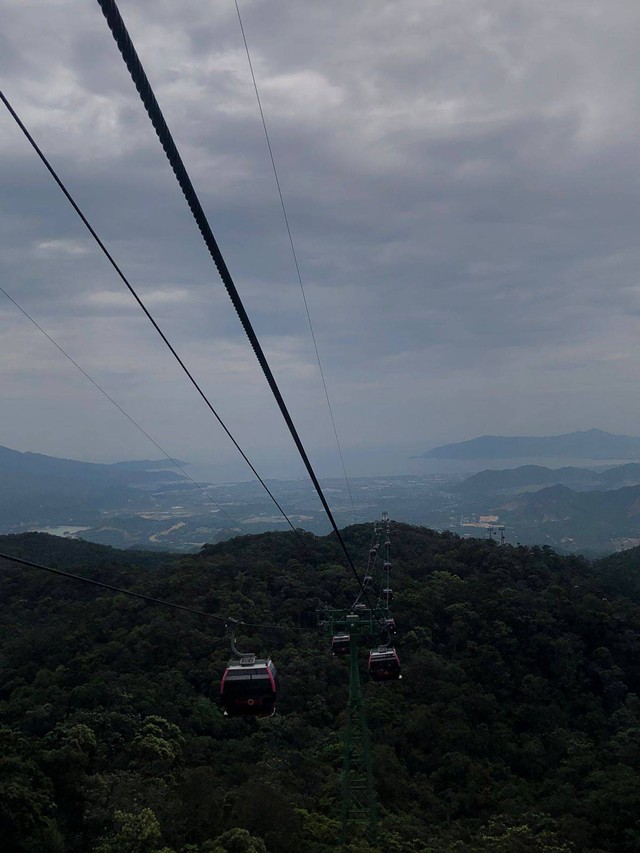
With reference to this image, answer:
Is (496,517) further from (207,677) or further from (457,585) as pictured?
(207,677)

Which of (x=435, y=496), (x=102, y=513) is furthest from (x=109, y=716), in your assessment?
(x=435, y=496)

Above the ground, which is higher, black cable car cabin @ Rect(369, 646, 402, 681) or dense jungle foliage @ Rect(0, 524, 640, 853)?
black cable car cabin @ Rect(369, 646, 402, 681)

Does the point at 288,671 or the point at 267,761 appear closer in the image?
the point at 267,761

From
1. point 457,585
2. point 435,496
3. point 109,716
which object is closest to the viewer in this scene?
point 109,716

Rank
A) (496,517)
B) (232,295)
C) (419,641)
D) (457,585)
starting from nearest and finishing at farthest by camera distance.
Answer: (232,295) → (419,641) → (457,585) → (496,517)

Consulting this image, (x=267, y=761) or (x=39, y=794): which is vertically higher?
(x=39, y=794)

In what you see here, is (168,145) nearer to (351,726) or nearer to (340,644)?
(340,644)

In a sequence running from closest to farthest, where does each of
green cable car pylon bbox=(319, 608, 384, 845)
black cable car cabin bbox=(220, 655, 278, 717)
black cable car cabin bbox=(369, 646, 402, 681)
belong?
black cable car cabin bbox=(220, 655, 278, 717) → green cable car pylon bbox=(319, 608, 384, 845) → black cable car cabin bbox=(369, 646, 402, 681)

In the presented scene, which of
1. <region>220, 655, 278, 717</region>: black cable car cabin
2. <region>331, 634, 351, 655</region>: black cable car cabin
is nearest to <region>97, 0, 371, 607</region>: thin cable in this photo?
<region>220, 655, 278, 717</region>: black cable car cabin

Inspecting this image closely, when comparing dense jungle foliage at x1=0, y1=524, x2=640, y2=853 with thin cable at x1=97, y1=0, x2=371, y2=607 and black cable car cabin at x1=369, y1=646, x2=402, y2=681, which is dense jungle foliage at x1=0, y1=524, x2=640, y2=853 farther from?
thin cable at x1=97, y1=0, x2=371, y2=607
